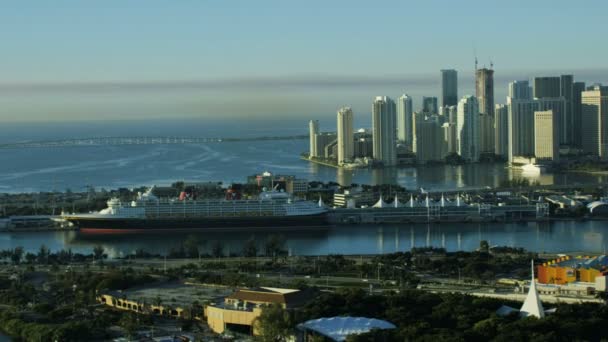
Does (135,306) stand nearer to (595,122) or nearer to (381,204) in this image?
(381,204)

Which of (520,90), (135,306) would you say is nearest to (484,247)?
(135,306)

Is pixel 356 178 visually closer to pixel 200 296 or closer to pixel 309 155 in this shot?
pixel 309 155

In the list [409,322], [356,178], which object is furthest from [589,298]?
[356,178]

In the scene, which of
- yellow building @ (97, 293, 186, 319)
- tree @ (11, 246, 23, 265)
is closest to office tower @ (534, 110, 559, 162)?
tree @ (11, 246, 23, 265)

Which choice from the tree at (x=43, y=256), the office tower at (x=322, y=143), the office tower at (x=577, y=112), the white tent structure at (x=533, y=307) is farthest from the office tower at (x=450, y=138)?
the white tent structure at (x=533, y=307)

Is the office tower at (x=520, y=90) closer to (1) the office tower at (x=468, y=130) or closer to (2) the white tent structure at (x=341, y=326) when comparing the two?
(1) the office tower at (x=468, y=130)
